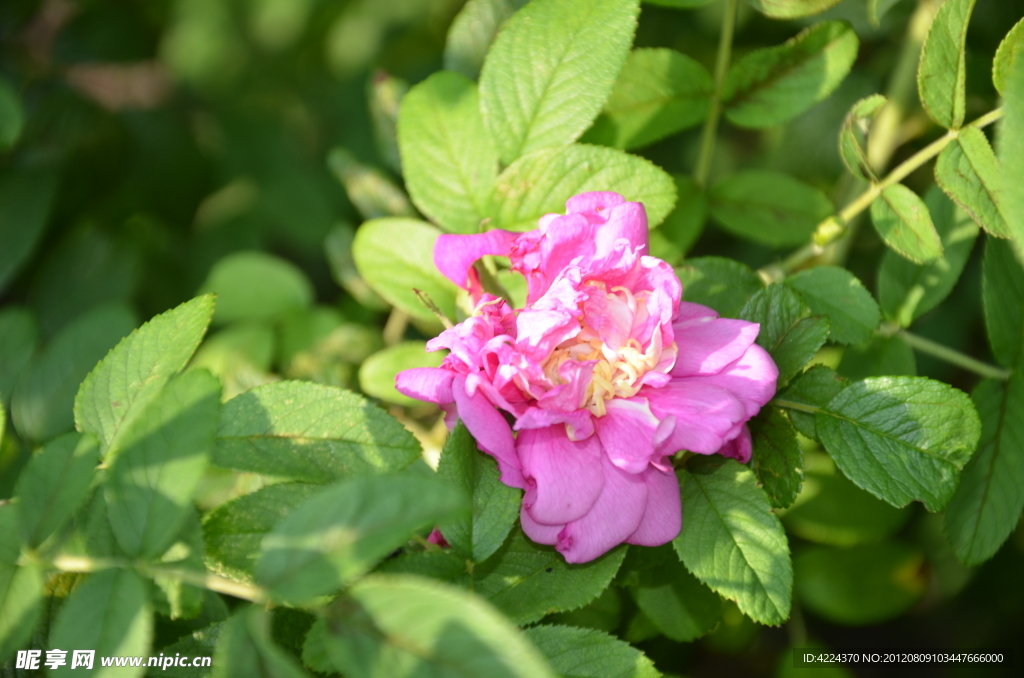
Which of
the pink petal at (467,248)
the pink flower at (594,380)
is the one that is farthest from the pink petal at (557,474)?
the pink petal at (467,248)

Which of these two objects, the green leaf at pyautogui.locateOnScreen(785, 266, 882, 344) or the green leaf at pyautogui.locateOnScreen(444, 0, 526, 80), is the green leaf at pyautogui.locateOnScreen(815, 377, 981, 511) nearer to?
the green leaf at pyautogui.locateOnScreen(785, 266, 882, 344)

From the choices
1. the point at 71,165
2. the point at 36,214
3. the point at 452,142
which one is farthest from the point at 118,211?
the point at 452,142

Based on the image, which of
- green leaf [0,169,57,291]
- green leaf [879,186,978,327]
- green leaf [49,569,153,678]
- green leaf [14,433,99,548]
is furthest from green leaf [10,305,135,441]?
green leaf [879,186,978,327]

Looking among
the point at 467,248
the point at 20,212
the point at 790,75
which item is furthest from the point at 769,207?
the point at 20,212

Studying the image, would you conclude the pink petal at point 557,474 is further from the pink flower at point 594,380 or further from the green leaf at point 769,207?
the green leaf at point 769,207

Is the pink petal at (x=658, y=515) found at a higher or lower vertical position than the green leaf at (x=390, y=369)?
higher

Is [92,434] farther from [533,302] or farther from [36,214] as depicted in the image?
[36,214]
